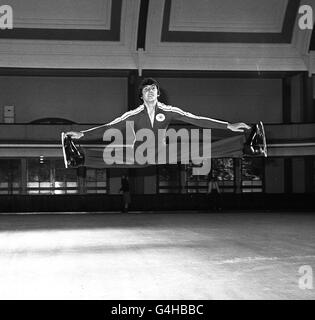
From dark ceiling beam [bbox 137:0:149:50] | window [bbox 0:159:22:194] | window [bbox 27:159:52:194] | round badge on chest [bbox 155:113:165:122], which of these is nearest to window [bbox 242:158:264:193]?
dark ceiling beam [bbox 137:0:149:50]

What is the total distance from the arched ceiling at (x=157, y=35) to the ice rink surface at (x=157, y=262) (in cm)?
1098

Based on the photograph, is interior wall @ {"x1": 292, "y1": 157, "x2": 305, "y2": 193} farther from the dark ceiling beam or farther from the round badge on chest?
the round badge on chest

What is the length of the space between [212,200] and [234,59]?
648 centimetres

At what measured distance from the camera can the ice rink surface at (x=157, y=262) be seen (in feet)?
22.5

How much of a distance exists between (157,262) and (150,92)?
3.23 m

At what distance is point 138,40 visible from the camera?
25.5 metres

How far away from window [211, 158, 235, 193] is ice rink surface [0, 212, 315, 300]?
10.7 m

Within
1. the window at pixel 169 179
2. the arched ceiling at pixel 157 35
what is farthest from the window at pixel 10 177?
the window at pixel 169 179

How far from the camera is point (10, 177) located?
2603cm

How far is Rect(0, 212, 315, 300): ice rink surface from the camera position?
6.86 m

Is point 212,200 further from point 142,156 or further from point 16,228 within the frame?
point 142,156

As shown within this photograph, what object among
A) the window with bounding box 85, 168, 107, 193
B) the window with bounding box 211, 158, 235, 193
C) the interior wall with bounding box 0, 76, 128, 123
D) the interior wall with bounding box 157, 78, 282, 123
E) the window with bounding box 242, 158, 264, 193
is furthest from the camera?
the interior wall with bounding box 157, 78, 282, 123

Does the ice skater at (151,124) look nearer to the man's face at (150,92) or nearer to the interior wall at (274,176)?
the man's face at (150,92)
